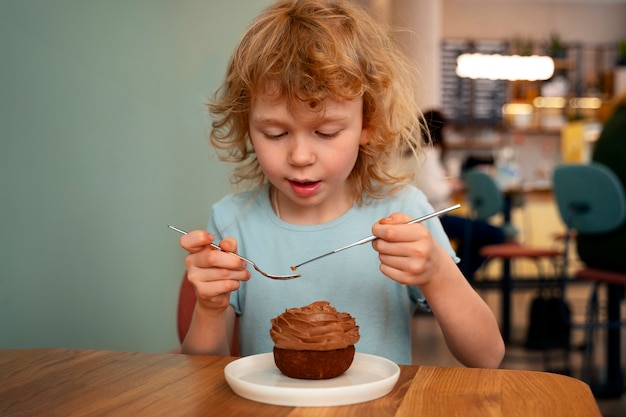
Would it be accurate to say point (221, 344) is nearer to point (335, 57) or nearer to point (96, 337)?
point (335, 57)

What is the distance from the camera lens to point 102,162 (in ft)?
→ 5.13

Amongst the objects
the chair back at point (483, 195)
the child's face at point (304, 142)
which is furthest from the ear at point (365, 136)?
the chair back at point (483, 195)

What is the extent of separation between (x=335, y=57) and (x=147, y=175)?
2.79ft

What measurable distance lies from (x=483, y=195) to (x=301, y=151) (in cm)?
400

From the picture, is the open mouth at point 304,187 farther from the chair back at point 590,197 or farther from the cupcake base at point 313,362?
the chair back at point 590,197

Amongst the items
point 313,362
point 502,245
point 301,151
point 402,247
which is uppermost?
point 301,151

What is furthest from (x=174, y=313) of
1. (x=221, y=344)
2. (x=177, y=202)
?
(x=221, y=344)

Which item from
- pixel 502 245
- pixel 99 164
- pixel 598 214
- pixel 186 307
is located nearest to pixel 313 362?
pixel 186 307

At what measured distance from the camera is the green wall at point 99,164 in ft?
4.23

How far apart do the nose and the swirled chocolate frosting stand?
270mm

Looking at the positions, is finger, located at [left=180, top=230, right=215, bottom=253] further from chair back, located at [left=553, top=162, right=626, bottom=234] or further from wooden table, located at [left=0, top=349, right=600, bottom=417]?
chair back, located at [left=553, top=162, right=626, bottom=234]

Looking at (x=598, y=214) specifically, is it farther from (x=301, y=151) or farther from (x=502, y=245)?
(x=301, y=151)

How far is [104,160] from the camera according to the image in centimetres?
157

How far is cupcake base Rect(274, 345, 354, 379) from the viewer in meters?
0.77
